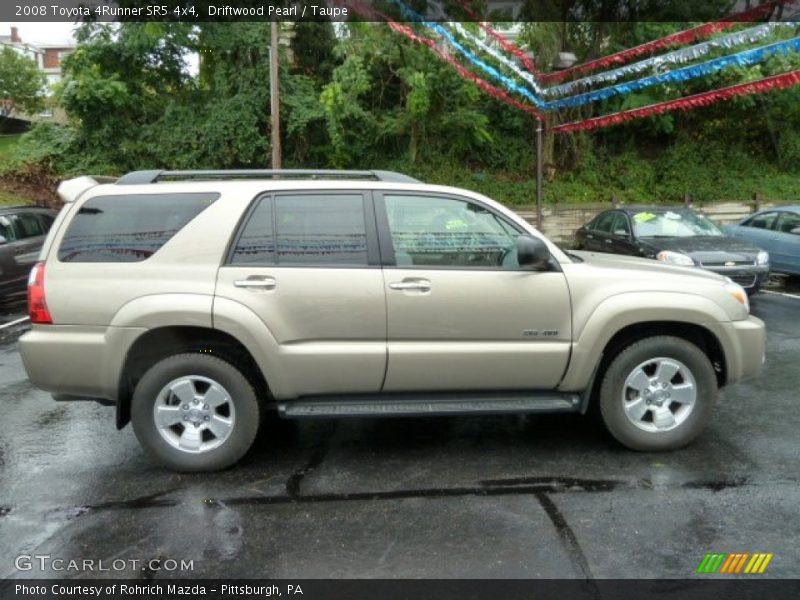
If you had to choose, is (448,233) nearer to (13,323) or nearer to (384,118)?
(13,323)

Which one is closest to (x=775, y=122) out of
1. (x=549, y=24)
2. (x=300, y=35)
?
(x=549, y=24)

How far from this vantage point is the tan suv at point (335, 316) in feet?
13.9

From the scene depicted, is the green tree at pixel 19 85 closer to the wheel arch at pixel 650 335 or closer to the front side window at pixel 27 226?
the front side window at pixel 27 226

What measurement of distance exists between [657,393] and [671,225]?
A: 7276 millimetres

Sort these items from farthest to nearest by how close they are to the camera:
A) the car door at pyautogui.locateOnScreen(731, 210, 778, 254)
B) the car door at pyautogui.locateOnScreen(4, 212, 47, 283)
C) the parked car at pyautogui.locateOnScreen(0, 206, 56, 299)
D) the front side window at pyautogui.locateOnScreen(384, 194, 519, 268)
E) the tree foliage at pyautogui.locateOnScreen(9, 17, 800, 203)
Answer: the tree foliage at pyautogui.locateOnScreen(9, 17, 800, 203), the car door at pyautogui.locateOnScreen(731, 210, 778, 254), the car door at pyautogui.locateOnScreen(4, 212, 47, 283), the parked car at pyautogui.locateOnScreen(0, 206, 56, 299), the front side window at pyautogui.locateOnScreen(384, 194, 519, 268)

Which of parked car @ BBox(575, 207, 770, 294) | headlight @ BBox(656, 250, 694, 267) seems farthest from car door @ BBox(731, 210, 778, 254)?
headlight @ BBox(656, 250, 694, 267)

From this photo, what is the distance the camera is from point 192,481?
169 inches

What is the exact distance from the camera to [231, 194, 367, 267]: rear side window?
14.3 ft

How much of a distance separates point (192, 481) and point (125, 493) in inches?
15.2

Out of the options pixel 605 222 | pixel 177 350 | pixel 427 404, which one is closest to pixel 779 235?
pixel 605 222

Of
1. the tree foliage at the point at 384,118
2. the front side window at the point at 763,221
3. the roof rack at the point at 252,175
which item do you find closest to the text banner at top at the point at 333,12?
the tree foliage at the point at 384,118

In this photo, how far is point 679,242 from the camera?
10.4 m

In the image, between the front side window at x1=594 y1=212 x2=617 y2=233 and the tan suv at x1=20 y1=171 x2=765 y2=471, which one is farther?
the front side window at x1=594 y1=212 x2=617 y2=233

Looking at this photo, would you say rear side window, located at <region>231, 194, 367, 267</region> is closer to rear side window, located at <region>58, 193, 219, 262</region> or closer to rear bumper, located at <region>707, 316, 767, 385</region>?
rear side window, located at <region>58, 193, 219, 262</region>
